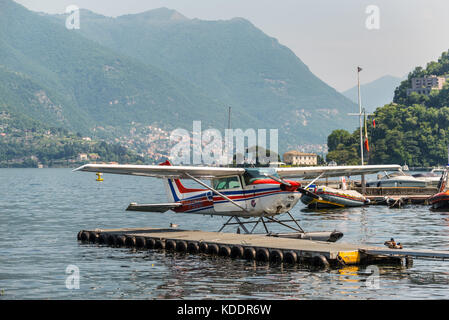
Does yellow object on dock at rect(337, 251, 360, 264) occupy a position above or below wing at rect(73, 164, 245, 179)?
below

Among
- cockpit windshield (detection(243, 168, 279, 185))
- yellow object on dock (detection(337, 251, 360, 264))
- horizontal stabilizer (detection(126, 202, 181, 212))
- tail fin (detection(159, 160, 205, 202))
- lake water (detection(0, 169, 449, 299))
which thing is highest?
cockpit windshield (detection(243, 168, 279, 185))

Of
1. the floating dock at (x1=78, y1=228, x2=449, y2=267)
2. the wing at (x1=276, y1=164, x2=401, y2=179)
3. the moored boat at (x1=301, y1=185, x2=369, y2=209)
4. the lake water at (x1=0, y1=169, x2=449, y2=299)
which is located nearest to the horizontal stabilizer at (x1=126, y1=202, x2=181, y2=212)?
the floating dock at (x1=78, y1=228, x2=449, y2=267)

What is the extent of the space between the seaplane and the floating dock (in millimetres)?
1104

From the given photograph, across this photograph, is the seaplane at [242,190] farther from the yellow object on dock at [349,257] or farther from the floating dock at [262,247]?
the yellow object on dock at [349,257]

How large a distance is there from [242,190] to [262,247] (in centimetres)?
409

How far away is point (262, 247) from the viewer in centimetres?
2406

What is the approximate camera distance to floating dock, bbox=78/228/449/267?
2230 centimetres

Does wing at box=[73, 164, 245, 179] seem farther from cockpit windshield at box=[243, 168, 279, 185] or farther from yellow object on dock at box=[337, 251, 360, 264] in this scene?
yellow object on dock at box=[337, 251, 360, 264]

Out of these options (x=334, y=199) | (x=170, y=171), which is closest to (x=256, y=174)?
(x=170, y=171)

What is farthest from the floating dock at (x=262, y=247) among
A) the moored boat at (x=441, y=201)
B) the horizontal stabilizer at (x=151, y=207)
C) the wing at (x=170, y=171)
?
the moored boat at (x=441, y=201)

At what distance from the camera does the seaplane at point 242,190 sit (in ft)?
85.6

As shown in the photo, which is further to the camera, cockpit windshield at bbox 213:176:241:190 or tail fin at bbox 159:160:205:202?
tail fin at bbox 159:160:205:202
